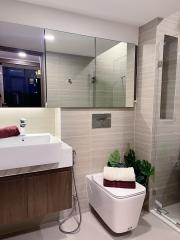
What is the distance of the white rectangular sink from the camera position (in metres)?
1.43

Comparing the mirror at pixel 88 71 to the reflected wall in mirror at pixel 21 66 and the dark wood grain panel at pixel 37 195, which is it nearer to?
the reflected wall in mirror at pixel 21 66

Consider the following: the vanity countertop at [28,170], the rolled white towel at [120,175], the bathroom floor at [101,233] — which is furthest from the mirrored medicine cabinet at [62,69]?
the bathroom floor at [101,233]

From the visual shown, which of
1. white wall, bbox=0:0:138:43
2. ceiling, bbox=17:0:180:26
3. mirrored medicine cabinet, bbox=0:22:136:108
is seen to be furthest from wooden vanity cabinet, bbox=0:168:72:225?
ceiling, bbox=17:0:180:26

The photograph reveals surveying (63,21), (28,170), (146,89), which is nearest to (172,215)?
(146,89)

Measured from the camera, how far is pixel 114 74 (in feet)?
7.52

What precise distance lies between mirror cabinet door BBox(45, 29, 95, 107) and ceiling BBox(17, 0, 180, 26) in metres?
0.24

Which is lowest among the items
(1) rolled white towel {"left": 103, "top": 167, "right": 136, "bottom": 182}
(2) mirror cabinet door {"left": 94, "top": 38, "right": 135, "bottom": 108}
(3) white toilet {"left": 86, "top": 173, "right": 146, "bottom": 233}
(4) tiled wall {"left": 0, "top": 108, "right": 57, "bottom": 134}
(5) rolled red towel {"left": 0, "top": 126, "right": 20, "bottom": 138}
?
(3) white toilet {"left": 86, "top": 173, "right": 146, "bottom": 233}

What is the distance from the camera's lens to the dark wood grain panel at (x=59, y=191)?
169 centimetres

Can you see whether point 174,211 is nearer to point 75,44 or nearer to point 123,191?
point 123,191

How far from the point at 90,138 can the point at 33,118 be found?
65 centimetres

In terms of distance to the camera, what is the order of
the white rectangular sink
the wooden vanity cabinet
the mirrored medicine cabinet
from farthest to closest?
the mirrored medicine cabinet, the wooden vanity cabinet, the white rectangular sink

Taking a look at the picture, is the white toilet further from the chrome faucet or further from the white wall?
the white wall

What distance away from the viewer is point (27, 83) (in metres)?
1.90

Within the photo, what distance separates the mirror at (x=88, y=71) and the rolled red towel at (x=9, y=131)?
0.40 m
